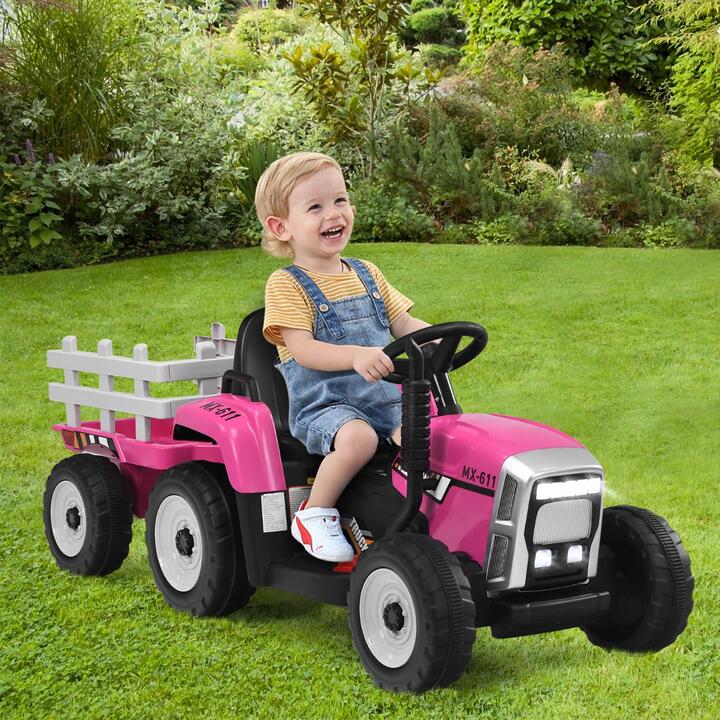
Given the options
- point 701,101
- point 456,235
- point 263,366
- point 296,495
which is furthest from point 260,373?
point 701,101

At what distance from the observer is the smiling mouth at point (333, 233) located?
318cm

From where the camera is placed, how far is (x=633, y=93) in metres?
16.2

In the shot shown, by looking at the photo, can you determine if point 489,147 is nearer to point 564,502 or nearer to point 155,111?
point 155,111

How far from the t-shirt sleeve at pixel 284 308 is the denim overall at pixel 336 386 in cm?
3

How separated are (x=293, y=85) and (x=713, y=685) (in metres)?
9.50

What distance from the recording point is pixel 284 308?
10.1ft

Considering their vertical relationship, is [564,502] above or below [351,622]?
above

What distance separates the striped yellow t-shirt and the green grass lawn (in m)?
0.89

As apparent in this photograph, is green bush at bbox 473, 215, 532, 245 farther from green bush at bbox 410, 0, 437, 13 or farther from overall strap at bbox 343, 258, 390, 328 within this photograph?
green bush at bbox 410, 0, 437, 13

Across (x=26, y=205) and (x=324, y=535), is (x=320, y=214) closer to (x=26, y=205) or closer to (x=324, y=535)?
(x=324, y=535)

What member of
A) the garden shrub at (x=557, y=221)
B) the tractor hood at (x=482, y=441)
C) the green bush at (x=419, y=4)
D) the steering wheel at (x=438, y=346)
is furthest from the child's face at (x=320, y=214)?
the green bush at (x=419, y=4)

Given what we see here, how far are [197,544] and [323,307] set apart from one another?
0.79 meters

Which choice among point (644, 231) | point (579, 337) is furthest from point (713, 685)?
point (644, 231)

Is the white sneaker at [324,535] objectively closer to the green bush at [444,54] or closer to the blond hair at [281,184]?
the blond hair at [281,184]
